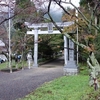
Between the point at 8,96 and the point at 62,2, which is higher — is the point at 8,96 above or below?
below

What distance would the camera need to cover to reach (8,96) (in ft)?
24.2

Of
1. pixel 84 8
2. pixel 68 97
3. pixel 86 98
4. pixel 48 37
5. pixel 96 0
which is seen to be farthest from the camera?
pixel 48 37

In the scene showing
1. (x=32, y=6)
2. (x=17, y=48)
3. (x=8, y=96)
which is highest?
(x=32, y=6)

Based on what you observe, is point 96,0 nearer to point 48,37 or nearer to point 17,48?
point 17,48

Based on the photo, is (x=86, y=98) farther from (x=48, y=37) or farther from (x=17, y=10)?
(x=48, y=37)

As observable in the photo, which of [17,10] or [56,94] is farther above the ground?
[17,10]

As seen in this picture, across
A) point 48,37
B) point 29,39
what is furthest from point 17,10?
point 48,37

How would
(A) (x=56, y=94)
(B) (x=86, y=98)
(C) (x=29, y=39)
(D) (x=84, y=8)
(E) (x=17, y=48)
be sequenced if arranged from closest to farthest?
1. (B) (x=86, y=98)
2. (A) (x=56, y=94)
3. (D) (x=84, y=8)
4. (E) (x=17, y=48)
5. (C) (x=29, y=39)

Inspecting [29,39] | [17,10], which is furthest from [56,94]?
[29,39]

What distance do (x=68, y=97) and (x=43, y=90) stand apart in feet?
4.89

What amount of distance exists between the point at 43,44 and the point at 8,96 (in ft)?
60.9

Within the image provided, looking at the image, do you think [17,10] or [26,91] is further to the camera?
[26,91]

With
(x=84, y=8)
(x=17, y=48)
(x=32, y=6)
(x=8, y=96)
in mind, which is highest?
(x=84, y=8)

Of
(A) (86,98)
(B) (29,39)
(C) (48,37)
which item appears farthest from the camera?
(C) (48,37)
